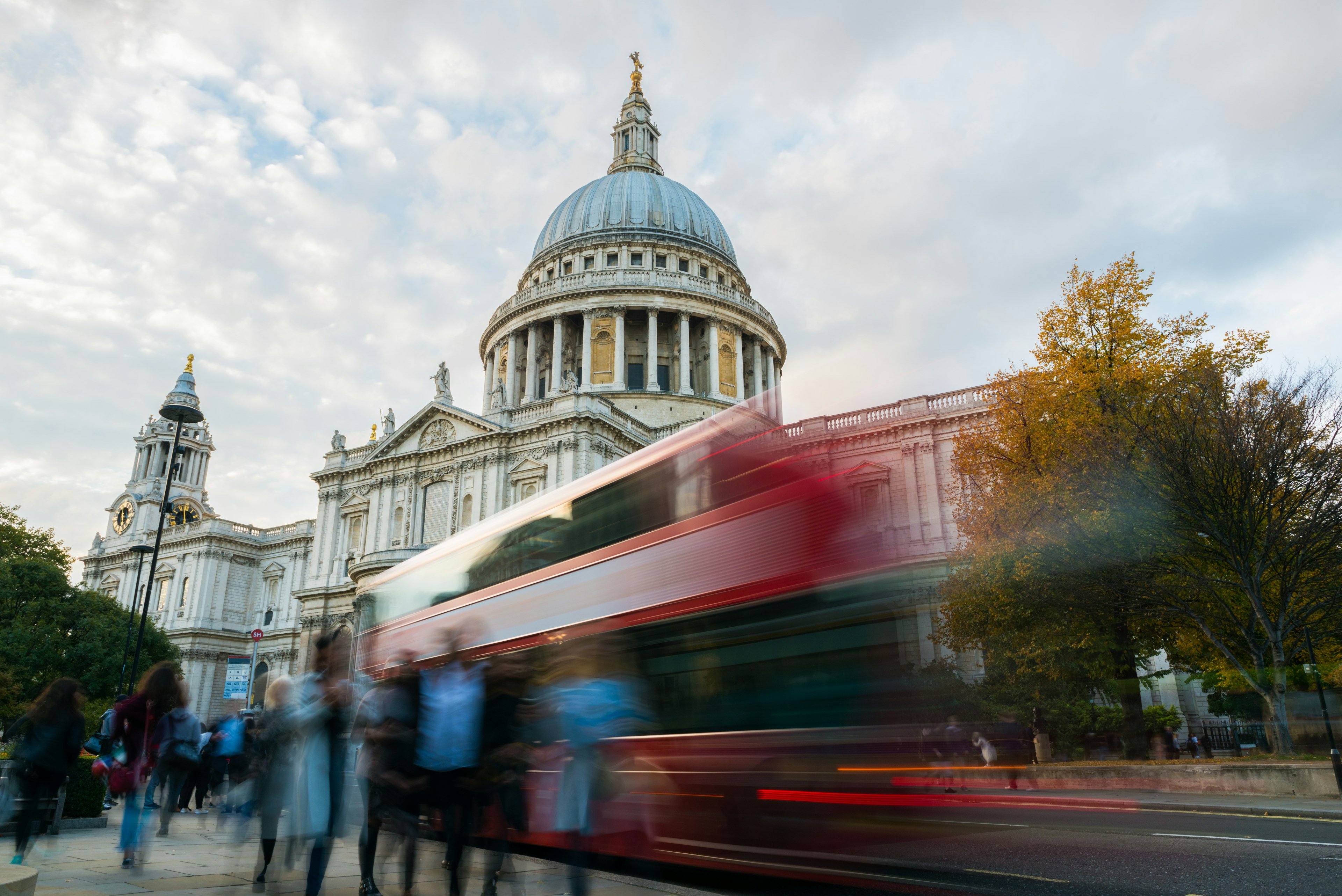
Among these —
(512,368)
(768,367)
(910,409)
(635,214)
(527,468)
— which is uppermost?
(635,214)

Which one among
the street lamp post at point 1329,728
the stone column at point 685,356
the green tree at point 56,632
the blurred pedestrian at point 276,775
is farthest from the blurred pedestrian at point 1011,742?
the green tree at point 56,632

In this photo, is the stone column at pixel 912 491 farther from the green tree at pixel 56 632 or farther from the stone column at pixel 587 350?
the green tree at pixel 56 632

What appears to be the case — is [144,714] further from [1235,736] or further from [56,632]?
[56,632]

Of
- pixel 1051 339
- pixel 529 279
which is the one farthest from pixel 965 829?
pixel 529 279

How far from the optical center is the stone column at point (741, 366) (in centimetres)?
5591

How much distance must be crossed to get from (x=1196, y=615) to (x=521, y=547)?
15948mm

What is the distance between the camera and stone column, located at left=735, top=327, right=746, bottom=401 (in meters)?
55.9

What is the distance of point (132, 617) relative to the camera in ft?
126

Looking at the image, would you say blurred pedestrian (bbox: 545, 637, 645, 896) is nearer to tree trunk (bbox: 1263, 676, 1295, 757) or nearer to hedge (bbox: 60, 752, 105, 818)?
hedge (bbox: 60, 752, 105, 818)

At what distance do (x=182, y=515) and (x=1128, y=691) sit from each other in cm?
7688

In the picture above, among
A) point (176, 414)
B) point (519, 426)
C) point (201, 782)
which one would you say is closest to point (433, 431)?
point (519, 426)

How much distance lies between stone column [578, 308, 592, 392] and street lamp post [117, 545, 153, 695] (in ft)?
82.6

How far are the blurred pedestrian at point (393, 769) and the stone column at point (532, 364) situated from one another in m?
48.6

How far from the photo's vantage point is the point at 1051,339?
77.6 ft
